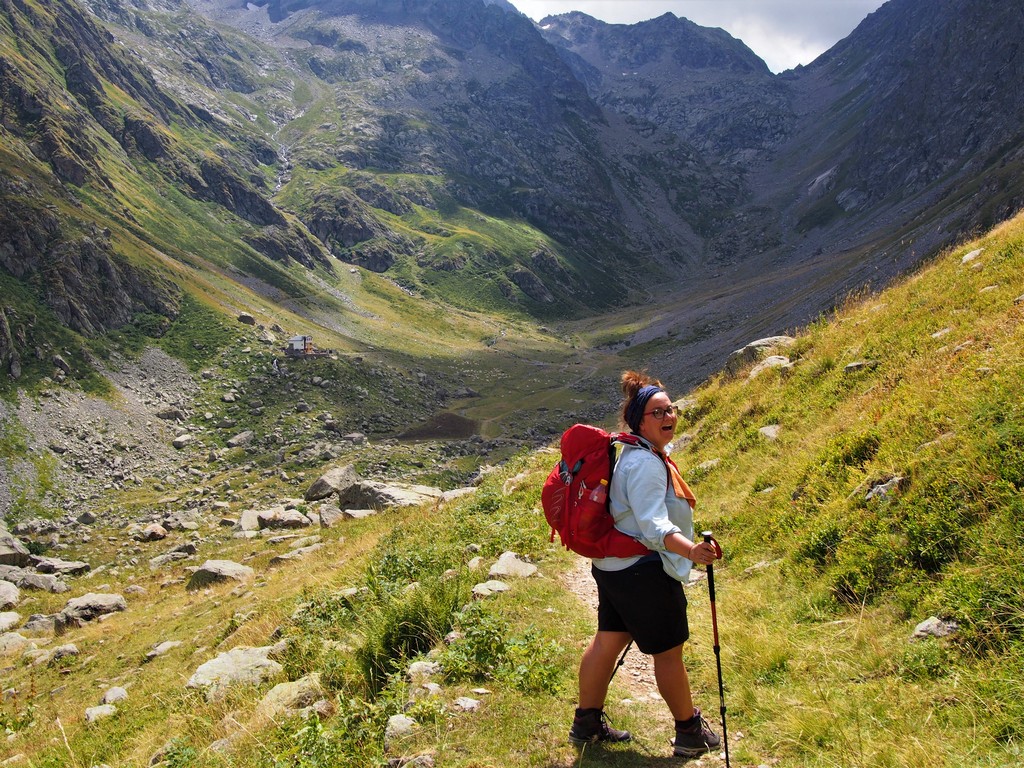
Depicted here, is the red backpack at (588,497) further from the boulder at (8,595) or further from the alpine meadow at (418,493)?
the boulder at (8,595)

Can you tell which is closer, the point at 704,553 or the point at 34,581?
the point at 704,553

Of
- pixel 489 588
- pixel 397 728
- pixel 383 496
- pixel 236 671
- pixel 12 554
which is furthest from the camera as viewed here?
pixel 12 554

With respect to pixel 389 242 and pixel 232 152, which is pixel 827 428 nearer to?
pixel 389 242

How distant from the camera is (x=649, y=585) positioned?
4.66 metres

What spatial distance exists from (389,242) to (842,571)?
141 metres

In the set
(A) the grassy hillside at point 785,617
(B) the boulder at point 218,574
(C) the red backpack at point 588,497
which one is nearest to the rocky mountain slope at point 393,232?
(B) the boulder at point 218,574

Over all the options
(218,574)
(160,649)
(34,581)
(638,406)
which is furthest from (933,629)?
(34,581)

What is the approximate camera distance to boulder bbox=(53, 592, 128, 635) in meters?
17.8

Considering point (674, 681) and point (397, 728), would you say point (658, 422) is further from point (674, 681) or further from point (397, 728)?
point (397, 728)

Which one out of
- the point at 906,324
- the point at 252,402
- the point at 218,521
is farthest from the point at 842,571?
the point at 252,402

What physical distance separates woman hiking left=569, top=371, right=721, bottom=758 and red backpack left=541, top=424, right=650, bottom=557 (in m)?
0.09

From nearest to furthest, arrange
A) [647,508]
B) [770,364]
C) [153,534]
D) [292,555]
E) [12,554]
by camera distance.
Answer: [647,508], [770,364], [292,555], [12,554], [153,534]

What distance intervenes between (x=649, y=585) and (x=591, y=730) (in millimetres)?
1418

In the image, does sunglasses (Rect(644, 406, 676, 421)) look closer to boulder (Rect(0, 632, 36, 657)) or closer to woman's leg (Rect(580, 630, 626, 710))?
woman's leg (Rect(580, 630, 626, 710))
